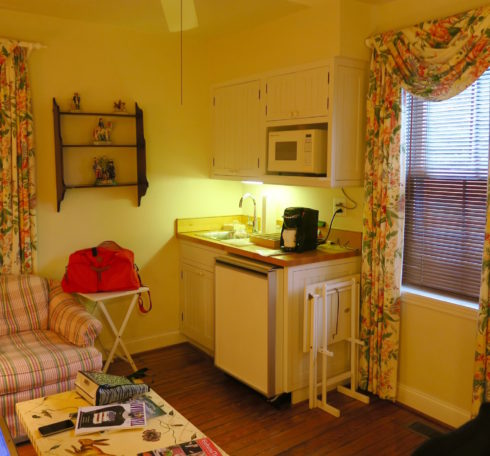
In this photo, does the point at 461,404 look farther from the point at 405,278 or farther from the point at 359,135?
→ the point at 359,135

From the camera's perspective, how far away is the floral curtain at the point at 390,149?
112 inches

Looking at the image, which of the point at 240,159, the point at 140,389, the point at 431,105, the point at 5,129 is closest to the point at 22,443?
the point at 140,389

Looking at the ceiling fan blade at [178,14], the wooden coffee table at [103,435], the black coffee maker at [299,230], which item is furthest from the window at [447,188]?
the wooden coffee table at [103,435]

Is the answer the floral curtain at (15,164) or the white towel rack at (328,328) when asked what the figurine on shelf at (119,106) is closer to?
the floral curtain at (15,164)

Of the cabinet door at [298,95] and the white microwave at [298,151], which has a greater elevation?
the cabinet door at [298,95]

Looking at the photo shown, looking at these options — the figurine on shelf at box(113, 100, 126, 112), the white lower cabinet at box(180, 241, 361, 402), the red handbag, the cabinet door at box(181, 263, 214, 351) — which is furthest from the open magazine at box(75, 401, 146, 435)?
the figurine on shelf at box(113, 100, 126, 112)

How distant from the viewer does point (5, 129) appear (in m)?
3.48

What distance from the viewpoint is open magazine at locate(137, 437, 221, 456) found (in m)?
1.91

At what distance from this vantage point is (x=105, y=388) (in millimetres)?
2268

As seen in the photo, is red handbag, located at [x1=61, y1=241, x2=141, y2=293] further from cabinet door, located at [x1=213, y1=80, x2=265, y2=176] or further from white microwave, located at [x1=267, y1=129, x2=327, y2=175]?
white microwave, located at [x1=267, y1=129, x2=327, y2=175]

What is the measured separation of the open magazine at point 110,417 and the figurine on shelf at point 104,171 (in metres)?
2.03

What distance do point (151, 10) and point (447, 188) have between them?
7.41 ft

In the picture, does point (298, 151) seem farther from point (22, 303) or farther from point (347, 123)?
point (22, 303)

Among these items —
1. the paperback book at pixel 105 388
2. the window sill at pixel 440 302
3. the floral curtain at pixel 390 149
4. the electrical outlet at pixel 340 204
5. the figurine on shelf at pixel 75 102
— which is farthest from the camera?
the figurine on shelf at pixel 75 102
